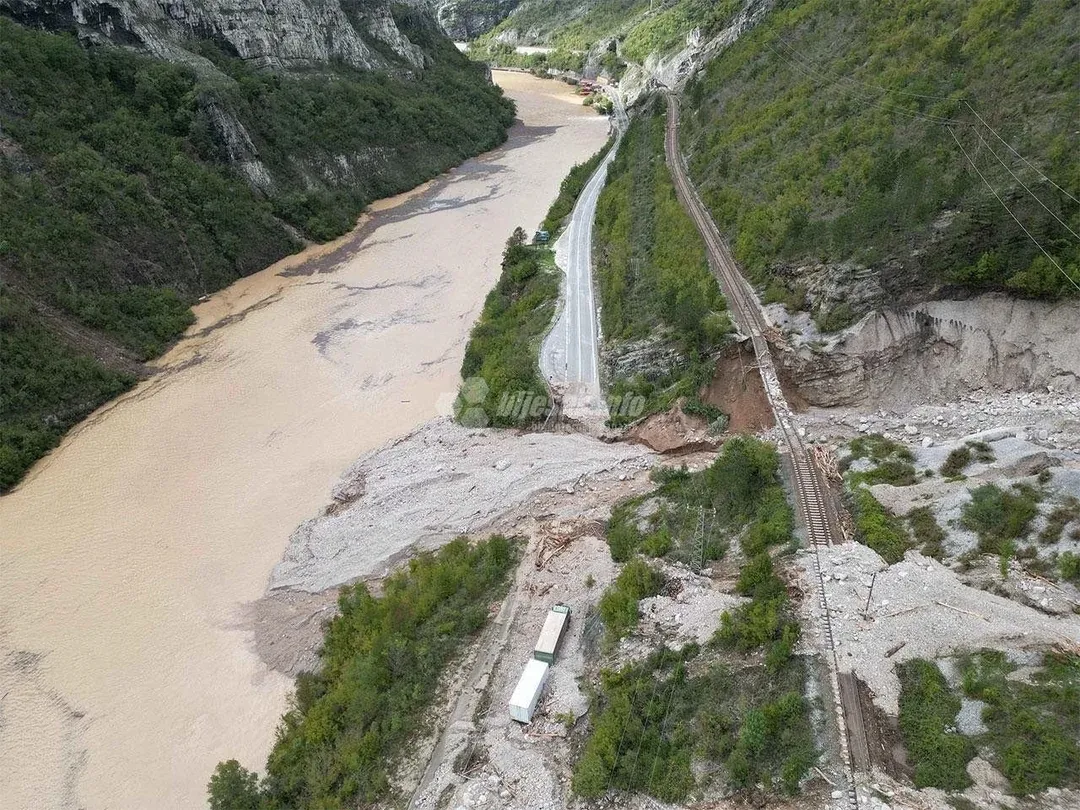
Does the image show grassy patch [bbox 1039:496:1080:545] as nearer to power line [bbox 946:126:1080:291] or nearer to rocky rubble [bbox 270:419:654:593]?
power line [bbox 946:126:1080:291]

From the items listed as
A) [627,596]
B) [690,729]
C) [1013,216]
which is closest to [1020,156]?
[1013,216]

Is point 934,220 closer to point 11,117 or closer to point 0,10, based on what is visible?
point 11,117

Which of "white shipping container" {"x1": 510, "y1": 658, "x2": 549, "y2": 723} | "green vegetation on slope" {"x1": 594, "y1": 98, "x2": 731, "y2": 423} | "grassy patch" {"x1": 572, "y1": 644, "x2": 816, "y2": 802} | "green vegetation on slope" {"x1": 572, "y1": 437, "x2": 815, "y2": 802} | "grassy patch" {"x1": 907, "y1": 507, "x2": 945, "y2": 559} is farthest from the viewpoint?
"green vegetation on slope" {"x1": 594, "y1": 98, "x2": 731, "y2": 423}

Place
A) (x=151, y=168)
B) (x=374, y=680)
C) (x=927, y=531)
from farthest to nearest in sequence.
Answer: (x=151, y=168) → (x=374, y=680) → (x=927, y=531)

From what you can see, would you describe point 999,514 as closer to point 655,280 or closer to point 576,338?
point 655,280

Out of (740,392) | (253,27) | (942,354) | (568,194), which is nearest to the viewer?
(942,354)

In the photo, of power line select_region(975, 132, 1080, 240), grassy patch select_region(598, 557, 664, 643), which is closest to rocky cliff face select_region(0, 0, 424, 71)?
power line select_region(975, 132, 1080, 240)
